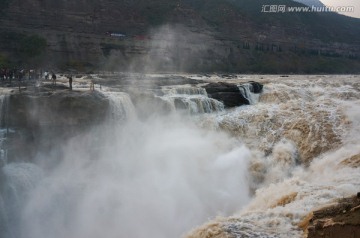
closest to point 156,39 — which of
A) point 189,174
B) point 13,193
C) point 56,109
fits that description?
point 56,109

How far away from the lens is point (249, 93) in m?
22.6

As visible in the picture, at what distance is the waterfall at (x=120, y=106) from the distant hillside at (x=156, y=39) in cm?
1734

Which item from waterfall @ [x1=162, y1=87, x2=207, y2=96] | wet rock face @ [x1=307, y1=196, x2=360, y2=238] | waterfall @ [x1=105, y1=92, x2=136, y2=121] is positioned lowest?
wet rock face @ [x1=307, y1=196, x2=360, y2=238]

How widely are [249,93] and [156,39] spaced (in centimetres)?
2735

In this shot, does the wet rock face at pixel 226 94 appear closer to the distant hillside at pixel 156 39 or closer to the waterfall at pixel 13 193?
the waterfall at pixel 13 193

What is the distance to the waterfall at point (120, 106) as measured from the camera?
1628cm

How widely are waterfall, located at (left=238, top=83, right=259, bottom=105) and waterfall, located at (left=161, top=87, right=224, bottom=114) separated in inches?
83.1

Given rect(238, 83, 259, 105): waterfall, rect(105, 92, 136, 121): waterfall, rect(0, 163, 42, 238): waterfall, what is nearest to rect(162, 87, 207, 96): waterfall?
rect(238, 83, 259, 105): waterfall

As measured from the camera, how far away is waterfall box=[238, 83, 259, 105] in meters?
22.1

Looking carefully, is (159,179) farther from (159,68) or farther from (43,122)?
(159,68)

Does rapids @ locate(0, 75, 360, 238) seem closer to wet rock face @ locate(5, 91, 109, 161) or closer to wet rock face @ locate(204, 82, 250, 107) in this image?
wet rock face @ locate(5, 91, 109, 161)

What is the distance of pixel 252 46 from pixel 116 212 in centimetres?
5069

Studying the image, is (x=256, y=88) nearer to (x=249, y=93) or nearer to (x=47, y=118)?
(x=249, y=93)

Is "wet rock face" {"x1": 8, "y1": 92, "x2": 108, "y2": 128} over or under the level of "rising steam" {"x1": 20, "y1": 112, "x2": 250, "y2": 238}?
over
